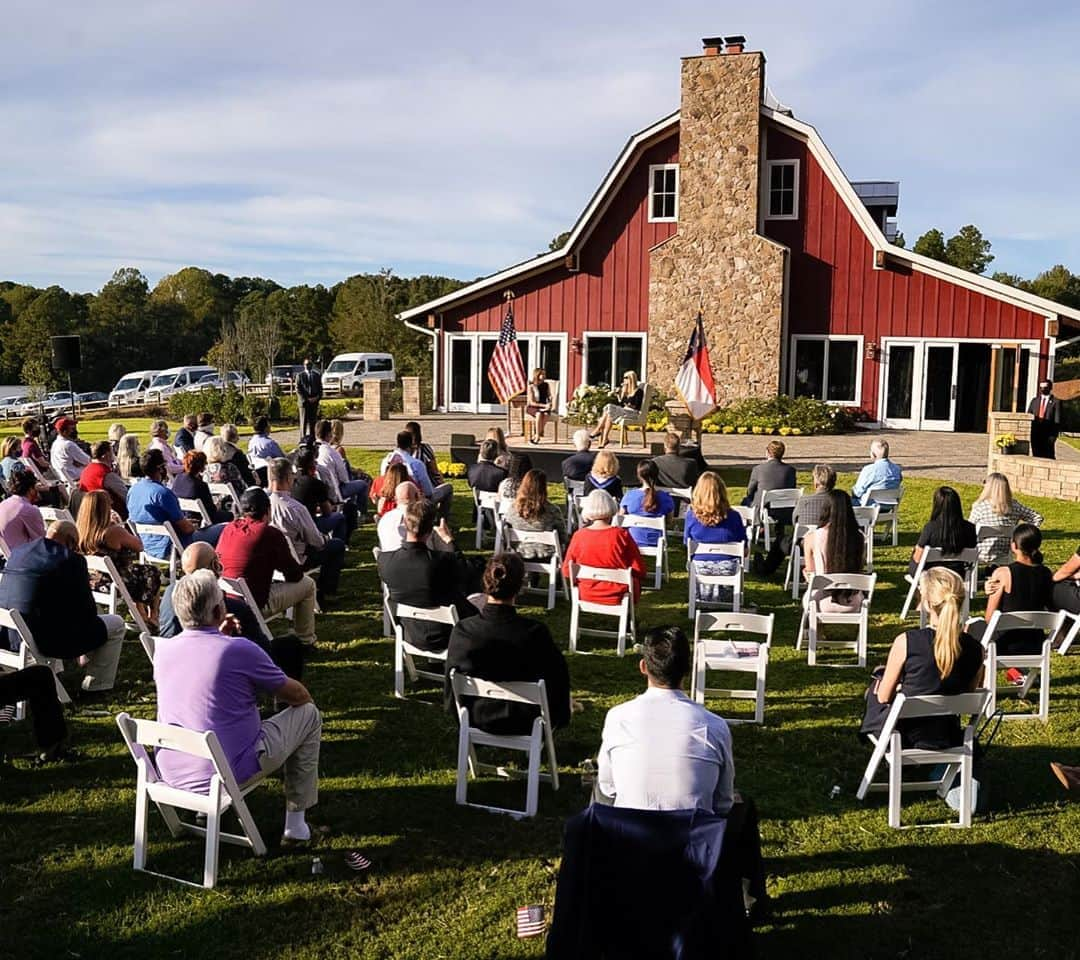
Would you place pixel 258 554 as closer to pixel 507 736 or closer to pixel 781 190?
pixel 507 736

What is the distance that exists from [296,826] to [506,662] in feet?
4.17

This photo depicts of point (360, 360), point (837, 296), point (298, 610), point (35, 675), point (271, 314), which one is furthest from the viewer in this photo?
point (271, 314)

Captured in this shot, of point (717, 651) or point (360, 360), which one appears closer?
point (717, 651)

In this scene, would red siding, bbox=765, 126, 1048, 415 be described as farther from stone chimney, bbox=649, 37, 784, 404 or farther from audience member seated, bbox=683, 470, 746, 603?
audience member seated, bbox=683, 470, 746, 603

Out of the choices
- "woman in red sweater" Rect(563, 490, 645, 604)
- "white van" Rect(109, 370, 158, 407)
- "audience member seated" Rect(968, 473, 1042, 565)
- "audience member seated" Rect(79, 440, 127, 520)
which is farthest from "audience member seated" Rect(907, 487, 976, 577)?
"white van" Rect(109, 370, 158, 407)

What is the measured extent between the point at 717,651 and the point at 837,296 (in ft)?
68.6

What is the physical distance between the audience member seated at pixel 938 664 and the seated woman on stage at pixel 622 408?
14.0 m

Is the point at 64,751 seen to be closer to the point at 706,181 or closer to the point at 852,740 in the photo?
the point at 852,740

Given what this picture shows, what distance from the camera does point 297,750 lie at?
16.2 ft

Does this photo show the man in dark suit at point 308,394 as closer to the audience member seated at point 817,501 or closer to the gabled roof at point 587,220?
the gabled roof at point 587,220

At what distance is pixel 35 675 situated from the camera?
5.63 m

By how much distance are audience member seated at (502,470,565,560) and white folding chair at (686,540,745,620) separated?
4.19 ft

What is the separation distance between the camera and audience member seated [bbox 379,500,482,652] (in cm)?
661

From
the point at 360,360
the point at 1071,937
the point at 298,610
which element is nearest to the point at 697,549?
the point at 298,610
